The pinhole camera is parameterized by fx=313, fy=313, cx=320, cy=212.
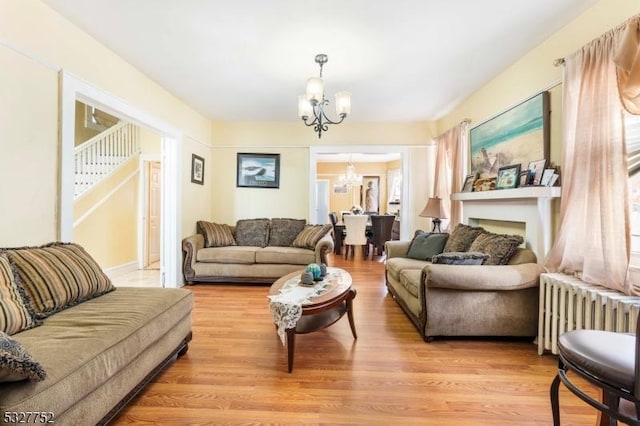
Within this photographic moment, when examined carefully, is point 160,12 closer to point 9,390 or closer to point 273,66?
point 273,66

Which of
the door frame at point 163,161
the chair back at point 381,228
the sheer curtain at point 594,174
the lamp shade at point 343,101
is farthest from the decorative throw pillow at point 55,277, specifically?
the chair back at point 381,228

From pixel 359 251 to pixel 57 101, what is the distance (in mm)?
6468

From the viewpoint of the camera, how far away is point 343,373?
7.05 feet

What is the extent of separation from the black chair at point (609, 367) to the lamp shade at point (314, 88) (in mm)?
2522

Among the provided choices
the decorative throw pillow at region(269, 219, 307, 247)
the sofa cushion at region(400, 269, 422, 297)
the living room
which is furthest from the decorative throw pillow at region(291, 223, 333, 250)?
the sofa cushion at region(400, 269, 422, 297)

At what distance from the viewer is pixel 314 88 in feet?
9.51

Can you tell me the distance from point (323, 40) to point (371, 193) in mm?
8326

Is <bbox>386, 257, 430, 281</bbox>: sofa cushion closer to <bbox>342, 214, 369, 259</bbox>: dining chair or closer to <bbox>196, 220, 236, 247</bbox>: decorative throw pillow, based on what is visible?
<bbox>196, 220, 236, 247</bbox>: decorative throw pillow

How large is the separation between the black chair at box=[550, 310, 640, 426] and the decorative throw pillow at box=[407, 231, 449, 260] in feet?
8.10

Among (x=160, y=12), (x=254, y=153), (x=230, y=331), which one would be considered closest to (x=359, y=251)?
(x=254, y=153)

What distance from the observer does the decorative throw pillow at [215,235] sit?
15.9 feet

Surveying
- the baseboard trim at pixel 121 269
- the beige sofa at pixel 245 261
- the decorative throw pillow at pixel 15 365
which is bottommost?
the baseboard trim at pixel 121 269

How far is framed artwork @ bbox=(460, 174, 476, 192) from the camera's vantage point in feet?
13.1

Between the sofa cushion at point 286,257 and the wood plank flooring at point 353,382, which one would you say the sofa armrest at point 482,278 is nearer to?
the wood plank flooring at point 353,382
